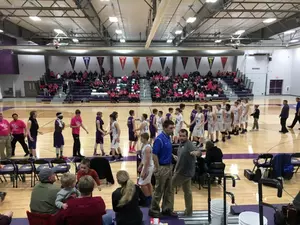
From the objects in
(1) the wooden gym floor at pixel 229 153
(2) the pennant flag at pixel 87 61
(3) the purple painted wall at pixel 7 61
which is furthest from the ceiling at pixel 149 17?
(1) the wooden gym floor at pixel 229 153

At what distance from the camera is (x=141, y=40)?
88.6ft

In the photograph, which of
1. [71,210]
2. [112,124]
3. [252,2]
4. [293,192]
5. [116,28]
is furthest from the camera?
[116,28]

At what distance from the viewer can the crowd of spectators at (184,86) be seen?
24.8 metres

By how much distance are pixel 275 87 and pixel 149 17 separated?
20.5 metres

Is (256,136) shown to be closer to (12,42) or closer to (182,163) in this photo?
(182,163)

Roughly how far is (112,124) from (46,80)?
22.0 metres

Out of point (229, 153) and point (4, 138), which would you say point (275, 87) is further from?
point (4, 138)

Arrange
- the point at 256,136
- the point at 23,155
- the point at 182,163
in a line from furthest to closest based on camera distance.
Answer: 1. the point at 256,136
2. the point at 23,155
3. the point at 182,163

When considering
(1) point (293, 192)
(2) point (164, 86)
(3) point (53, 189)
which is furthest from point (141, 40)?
(3) point (53, 189)

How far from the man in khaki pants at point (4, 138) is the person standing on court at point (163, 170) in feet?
19.3

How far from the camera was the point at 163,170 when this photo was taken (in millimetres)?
4312

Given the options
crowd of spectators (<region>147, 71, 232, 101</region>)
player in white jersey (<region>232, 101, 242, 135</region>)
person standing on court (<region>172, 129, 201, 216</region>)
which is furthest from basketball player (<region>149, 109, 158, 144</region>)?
crowd of spectators (<region>147, 71, 232, 101</region>)

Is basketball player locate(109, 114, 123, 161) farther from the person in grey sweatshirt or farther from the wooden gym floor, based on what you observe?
the person in grey sweatshirt

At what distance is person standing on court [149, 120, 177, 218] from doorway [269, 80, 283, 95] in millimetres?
29055
